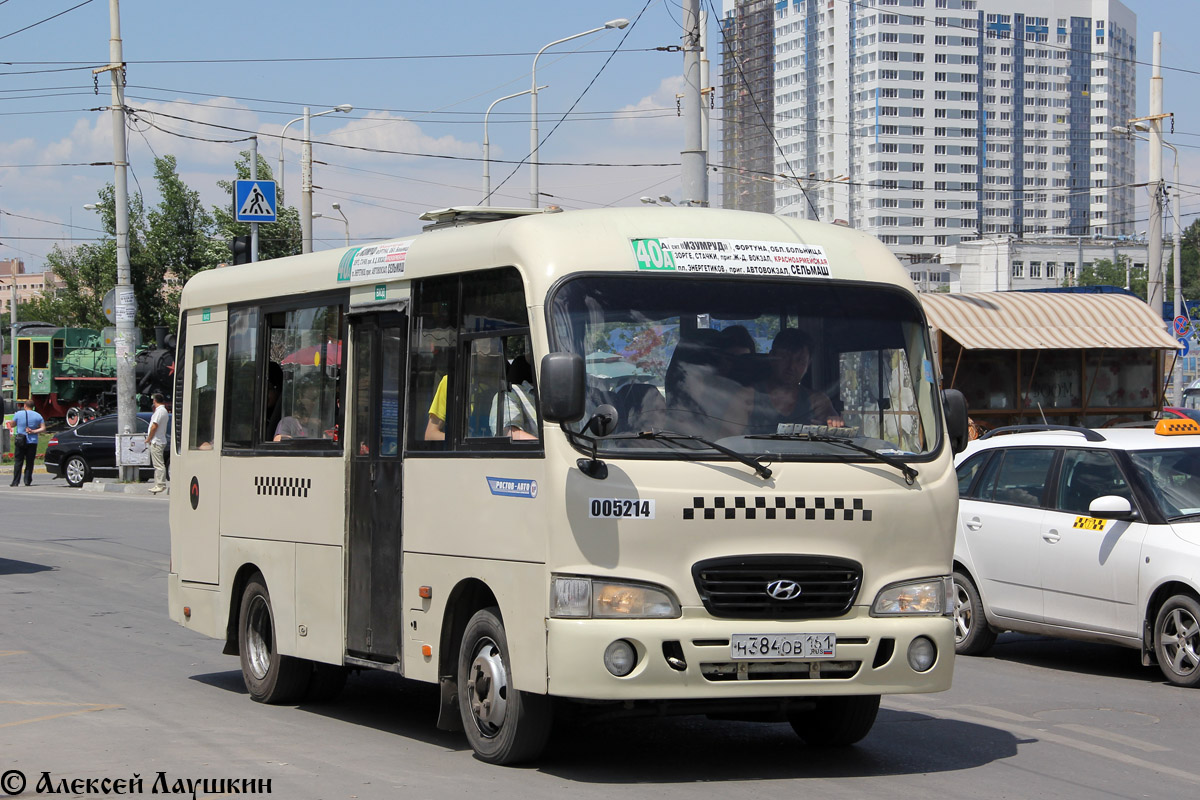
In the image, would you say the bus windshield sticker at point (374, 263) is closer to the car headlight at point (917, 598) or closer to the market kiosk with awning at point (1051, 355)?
the car headlight at point (917, 598)

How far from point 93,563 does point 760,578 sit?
1331cm

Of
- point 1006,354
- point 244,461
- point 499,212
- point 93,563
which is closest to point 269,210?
point 93,563

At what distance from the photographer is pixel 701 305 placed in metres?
7.21

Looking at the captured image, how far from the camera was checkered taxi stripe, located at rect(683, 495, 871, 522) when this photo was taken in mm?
6750

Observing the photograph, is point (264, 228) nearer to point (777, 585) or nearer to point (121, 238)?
point (121, 238)

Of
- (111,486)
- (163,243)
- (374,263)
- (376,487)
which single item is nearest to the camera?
(376,487)

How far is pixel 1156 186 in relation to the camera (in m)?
33.3

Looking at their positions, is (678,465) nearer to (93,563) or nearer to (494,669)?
(494,669)

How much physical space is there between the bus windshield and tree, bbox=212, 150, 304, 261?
43.7 metres

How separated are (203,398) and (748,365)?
4.83 metres

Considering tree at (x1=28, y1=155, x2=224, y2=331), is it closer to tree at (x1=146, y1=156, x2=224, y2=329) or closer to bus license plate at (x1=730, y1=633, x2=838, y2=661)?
tree at (x1=146, y1=156, x2=224, y2=329)

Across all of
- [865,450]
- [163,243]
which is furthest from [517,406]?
[163,243]

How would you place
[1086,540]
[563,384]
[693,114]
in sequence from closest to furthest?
1. [563,384]
2. [1086,540]
3. [693,114]

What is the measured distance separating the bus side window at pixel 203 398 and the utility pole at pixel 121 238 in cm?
2045
